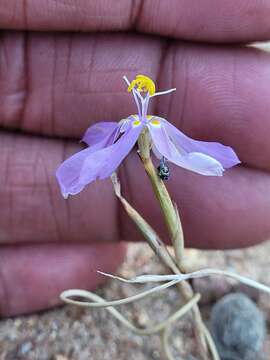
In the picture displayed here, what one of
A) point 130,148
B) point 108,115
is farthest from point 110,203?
point 130,148

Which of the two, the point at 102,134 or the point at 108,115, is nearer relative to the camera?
the point at 102,134

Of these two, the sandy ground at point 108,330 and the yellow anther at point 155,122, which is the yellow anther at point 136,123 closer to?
the yellow anther at point 155,122

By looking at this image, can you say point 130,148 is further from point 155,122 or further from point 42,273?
point 42,273

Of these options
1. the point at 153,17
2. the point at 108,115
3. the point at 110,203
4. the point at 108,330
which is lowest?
the point at 108,330

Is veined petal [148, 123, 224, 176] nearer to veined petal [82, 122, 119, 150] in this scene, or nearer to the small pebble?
veined petal [82, 122, 119, 150]

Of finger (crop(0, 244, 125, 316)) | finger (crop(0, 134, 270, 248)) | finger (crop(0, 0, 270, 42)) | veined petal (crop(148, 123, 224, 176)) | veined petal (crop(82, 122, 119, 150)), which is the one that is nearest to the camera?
veined petal (crop(148, 123, 224, 176))

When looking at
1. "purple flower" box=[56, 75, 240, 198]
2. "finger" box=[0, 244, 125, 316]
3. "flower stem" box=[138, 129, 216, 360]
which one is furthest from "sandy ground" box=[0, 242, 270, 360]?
"purple flower" box=[56, 75, 240, 198]
